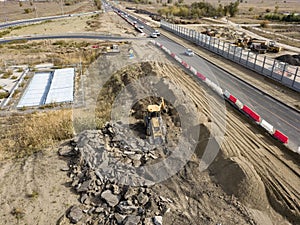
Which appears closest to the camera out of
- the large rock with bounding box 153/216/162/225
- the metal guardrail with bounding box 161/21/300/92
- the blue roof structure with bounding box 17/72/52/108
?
the large rock with bounding box 153/216/162/225

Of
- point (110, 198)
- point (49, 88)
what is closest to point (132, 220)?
point (110, 198)

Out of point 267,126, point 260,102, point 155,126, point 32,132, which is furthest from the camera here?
point 260,102

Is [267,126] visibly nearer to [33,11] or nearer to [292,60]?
[292,60]

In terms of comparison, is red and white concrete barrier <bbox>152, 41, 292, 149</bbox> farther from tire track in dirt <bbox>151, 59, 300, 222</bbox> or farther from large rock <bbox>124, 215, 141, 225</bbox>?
large rock <bbox>124, 215, 141, 225</bbox>

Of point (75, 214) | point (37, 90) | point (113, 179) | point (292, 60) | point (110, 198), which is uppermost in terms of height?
point (292, 60)

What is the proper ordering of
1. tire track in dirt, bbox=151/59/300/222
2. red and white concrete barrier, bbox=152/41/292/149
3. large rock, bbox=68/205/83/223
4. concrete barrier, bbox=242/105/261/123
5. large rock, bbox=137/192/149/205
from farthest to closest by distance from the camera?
concrete barrier, bbox=242/105/261/123 → red and white concrete barrier, bbox=152/41/292/149 → large rock, bbox=137/192/149/205 → tire track in dirt, bbox=151/59/300/222 → large rock, bbox=68/205/83/223

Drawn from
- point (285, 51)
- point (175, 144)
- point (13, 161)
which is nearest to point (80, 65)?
point (13, 161)

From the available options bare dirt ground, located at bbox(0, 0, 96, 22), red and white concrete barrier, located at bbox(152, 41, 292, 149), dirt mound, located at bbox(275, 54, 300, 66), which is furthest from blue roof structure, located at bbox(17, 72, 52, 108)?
bare dirt ground, located at bbox(0, 0, 96, 22)

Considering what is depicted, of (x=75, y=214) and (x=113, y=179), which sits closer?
(x=75, y=214)
